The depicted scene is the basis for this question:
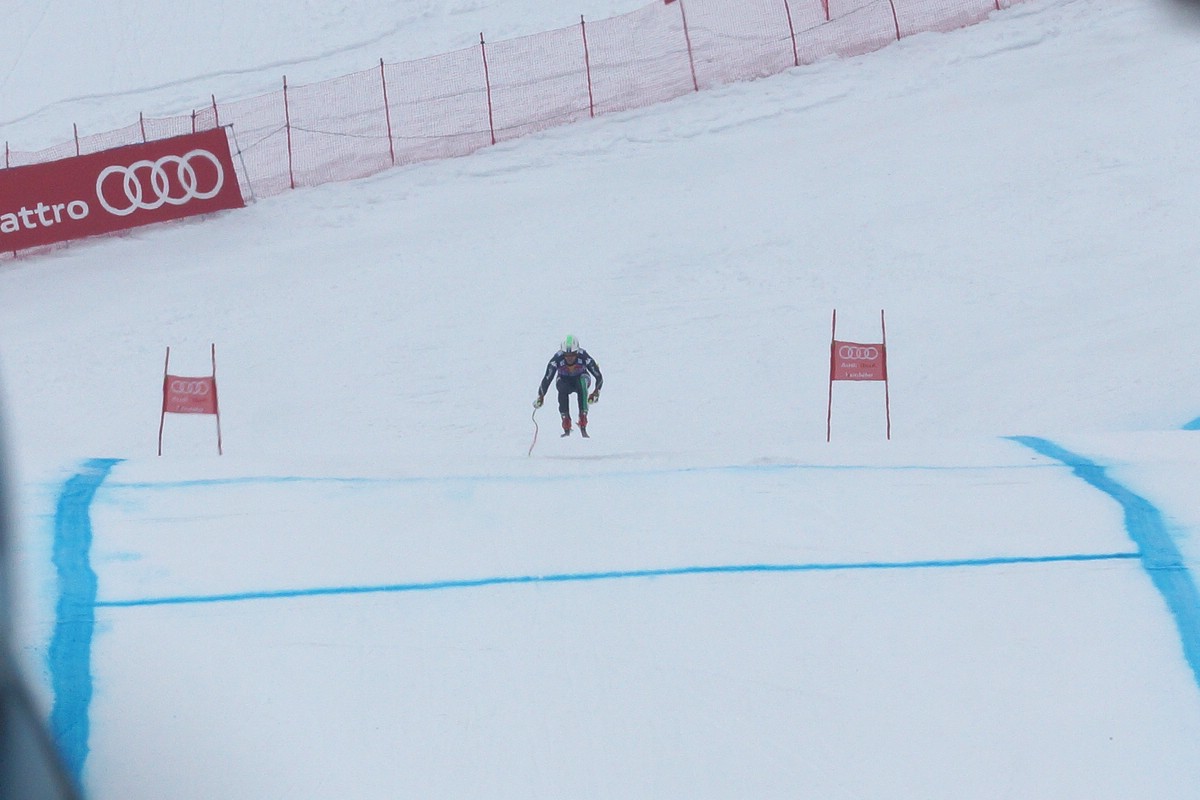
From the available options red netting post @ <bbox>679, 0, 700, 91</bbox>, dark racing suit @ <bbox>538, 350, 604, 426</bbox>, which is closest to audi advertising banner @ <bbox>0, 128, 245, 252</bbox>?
red netting post @ <bbox>679, 0, 700, 91</bbox>

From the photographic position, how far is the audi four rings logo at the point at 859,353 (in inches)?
486

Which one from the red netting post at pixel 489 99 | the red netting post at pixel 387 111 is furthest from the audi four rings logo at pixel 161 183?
the red netting post at pixel 489 99

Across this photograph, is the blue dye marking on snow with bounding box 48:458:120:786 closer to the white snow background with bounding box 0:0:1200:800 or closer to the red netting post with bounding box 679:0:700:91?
the white snow background with bounding box 0:0:1200:800

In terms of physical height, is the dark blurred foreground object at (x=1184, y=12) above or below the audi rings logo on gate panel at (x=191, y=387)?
above

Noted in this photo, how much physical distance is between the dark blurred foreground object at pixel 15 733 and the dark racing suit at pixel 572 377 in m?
9.23

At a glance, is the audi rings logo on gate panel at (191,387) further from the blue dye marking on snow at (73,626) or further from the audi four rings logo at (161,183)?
the audi four rings logo at (161,183)

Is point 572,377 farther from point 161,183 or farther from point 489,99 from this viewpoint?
point 489,99

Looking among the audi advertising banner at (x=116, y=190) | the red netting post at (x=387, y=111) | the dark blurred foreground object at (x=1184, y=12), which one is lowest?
the audi advertising banner at (x=116, y=190)

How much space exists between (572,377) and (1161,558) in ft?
21.5

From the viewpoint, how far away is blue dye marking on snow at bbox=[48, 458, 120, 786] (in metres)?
5.62

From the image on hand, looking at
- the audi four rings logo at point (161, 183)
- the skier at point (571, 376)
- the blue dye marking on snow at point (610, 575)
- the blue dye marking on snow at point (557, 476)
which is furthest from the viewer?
the audi four rings logo at point (161, 183)

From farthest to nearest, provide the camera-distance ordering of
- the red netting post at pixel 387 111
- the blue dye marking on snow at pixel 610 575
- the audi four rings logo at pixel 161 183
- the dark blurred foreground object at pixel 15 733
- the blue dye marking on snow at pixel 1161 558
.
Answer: the red netting post at pixel 387 111 → the audi four rings logo at pixel 161 183 → the blue dye marking on snow at pixel 610 575 → the blue dye marking on snow at pixel 1161 558 → the dark blurred foreground object at pixel 15 733

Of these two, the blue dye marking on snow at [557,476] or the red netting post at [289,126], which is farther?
the red netting post at [289,126]

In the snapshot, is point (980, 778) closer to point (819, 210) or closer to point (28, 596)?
point (28, 596)
